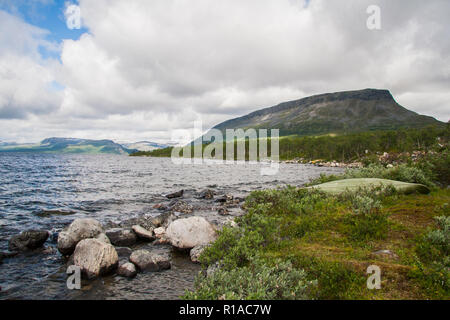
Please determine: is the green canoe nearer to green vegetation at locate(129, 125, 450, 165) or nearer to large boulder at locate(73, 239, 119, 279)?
large boulder at locate(73, 239, 119, 279)

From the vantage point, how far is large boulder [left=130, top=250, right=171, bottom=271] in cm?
1025

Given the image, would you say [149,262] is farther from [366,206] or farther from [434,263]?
[366,206]

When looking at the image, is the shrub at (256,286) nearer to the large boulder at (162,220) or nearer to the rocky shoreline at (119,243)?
the rocky shoreline at (119,243)

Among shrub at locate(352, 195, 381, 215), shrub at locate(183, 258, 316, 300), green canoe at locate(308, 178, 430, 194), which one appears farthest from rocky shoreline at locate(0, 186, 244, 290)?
green canoe at locate(308, 178, 430, 194)

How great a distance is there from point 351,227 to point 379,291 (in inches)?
176

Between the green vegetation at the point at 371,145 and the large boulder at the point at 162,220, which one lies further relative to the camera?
the green vegetation at the point at 371,145

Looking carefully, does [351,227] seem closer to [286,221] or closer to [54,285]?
[286,221]

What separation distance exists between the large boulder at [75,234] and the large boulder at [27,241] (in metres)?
1.94

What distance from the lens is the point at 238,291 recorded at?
5.79 m

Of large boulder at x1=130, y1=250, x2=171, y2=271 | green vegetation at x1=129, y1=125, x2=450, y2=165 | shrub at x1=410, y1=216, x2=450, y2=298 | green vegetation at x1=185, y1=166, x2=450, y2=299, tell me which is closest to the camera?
shrub at x1=410, y1=216, x2=450, y2=298

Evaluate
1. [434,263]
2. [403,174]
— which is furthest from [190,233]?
[403,174]

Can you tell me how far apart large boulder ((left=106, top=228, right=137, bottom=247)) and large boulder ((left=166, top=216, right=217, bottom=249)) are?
2349 millimetres

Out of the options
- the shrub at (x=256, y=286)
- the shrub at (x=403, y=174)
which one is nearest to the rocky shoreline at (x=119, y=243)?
the shrub at (x=256, y=286)

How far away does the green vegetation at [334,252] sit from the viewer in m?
5.88
